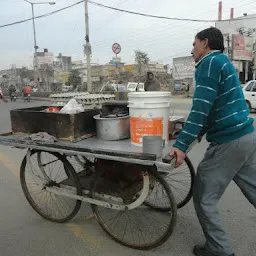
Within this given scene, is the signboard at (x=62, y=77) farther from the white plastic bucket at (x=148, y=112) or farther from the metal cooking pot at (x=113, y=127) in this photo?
the white plastic bucket at (x=148, y=112)

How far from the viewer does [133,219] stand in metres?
3.12

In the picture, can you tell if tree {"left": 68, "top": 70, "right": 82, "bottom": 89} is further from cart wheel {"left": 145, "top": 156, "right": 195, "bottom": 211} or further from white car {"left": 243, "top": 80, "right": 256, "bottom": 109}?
cart wheel {"left": 145, "top": 156, "right": 195, "bottom": 211}

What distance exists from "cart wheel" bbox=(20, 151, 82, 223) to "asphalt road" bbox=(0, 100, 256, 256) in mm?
110

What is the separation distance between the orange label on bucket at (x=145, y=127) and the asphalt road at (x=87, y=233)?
102 centimetres

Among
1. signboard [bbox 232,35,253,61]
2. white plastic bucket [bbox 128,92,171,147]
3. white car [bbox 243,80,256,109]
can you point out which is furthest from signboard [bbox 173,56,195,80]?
white plastic bucket [bbox 128,92,171,147]

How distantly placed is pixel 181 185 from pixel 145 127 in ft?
5.29

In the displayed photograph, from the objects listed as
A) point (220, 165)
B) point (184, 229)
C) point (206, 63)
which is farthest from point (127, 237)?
point (206, 63)

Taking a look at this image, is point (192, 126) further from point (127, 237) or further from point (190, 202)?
point (190, 202)

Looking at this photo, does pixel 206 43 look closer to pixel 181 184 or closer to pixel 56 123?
pixel 56 123

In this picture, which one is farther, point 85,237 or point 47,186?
Result: point 47,186

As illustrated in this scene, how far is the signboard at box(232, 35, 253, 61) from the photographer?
23.6m

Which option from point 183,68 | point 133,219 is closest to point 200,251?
point 133,219

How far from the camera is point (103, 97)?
346 cm

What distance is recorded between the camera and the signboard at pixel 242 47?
2358cm
